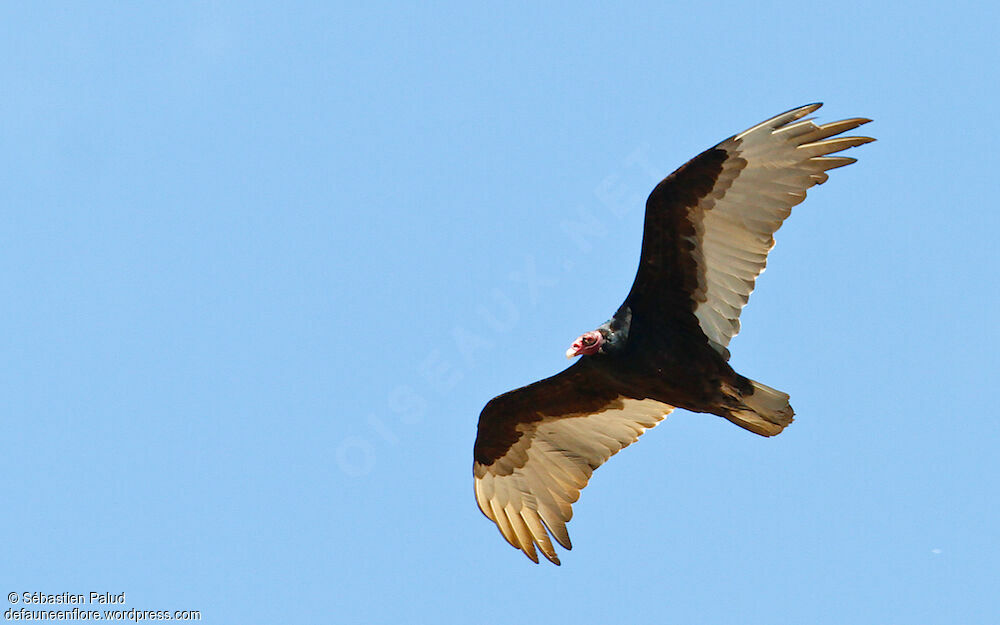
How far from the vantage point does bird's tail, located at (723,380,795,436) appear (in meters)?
8.75

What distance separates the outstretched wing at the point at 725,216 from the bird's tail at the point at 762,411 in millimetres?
391

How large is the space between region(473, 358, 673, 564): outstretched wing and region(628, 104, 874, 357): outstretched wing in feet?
3.69

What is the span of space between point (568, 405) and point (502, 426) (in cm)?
58

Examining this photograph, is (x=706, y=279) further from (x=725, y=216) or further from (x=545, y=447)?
(x=545, y=447)

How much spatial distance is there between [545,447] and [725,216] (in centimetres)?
250

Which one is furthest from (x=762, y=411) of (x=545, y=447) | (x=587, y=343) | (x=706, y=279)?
(x=545, y=447)

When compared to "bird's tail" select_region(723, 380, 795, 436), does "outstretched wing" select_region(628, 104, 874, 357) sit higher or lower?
higher

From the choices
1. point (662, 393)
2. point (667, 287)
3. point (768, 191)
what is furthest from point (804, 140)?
point (662, 393)

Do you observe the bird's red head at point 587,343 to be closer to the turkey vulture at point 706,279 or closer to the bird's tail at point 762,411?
the turkey vulture at point 706,279

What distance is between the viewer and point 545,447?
10.0 meters

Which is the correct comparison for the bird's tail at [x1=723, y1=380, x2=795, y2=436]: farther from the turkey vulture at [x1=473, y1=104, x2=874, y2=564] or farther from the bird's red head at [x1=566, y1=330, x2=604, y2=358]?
the bird's red head at [x1=566, y1=330, x2=604, y2=358]

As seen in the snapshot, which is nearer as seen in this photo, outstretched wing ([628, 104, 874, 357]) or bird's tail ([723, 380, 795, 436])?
outstretched wing ([628, 104, 874, 357])

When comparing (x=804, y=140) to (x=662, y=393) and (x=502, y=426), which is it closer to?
(x=662, y=393)

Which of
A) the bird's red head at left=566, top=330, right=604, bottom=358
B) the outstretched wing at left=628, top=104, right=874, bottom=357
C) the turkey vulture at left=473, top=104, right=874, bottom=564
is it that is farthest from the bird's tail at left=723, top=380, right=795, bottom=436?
the bird's red head at left=566, top=330, right=604, bottom=358
